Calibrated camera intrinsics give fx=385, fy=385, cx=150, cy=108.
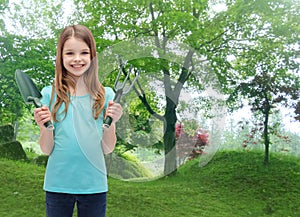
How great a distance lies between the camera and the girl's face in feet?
3.19

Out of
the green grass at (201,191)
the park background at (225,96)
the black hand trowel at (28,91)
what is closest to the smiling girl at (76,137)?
the black hand trowel at (28,91)

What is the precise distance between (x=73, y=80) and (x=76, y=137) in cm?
17

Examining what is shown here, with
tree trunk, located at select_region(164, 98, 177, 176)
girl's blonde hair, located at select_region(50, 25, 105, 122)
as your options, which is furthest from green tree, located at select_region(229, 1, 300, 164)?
girl's blonde hair, located at select_region(50, 25, 105, 122)

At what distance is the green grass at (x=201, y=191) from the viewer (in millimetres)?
3449

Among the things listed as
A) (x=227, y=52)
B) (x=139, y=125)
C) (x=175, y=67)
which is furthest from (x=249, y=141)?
(x=139, y=125)

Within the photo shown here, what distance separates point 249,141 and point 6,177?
3118 mm

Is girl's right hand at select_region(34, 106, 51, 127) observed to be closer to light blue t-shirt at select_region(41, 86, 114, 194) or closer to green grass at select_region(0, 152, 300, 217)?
light blue t-shirt at select_region(41, 86, 114, 194)

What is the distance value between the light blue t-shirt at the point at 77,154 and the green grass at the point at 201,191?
2371 mm

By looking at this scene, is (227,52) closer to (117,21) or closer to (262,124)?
(262,124)

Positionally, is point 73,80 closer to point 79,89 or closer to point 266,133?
point 79,89

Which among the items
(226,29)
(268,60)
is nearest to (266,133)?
(268,60)

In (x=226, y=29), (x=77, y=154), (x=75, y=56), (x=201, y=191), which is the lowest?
(x=201, y=191)

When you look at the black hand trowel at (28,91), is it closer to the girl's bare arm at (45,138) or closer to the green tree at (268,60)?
the girl's bare arm at (45,138)

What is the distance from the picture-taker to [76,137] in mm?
921
